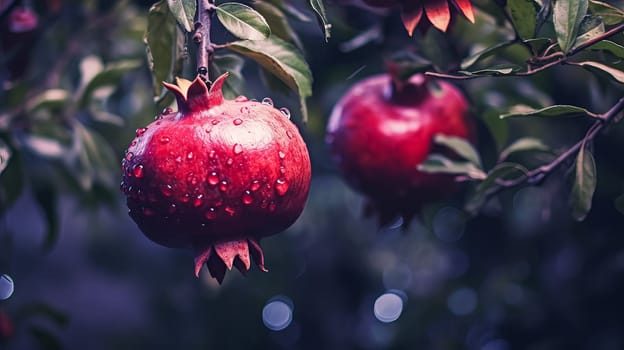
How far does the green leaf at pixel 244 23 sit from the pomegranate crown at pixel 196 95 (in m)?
0.06

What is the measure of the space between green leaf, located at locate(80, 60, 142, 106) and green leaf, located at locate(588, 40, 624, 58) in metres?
0.86

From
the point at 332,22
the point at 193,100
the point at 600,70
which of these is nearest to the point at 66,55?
the point at 332,22

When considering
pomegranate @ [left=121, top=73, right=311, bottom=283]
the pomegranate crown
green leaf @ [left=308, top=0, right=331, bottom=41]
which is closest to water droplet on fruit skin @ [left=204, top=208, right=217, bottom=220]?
pomegranate @ [left=121, top=73, right=311, bottom=283]

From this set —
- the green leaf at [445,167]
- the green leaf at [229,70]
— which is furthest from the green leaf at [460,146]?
the green leaf at [229,70]

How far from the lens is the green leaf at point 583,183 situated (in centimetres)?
98

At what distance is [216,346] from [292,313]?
27 cm

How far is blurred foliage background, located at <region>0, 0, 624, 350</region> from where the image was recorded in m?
1.48

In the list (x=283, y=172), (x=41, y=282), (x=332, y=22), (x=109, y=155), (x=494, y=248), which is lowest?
(x=41, y=282)

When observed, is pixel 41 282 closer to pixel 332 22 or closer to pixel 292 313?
pixel 292 313

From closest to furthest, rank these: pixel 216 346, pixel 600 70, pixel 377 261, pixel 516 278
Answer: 1. pixel 600 70
2. pixel 516 278
3. pixel 216 346
4. pixel 377 261

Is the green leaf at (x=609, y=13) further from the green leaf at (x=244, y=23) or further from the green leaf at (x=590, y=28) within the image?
the green leaf at (x=244, y=23)

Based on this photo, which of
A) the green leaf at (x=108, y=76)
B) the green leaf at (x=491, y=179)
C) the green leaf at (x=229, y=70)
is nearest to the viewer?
the green leaf at (x=229, y=70)

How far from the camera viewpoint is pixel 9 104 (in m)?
1.47

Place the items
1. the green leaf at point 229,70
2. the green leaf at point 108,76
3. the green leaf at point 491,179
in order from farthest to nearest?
the green leaf at point 108,76 → the green leaf at point 491,179 → the green leaf at point 229,70
